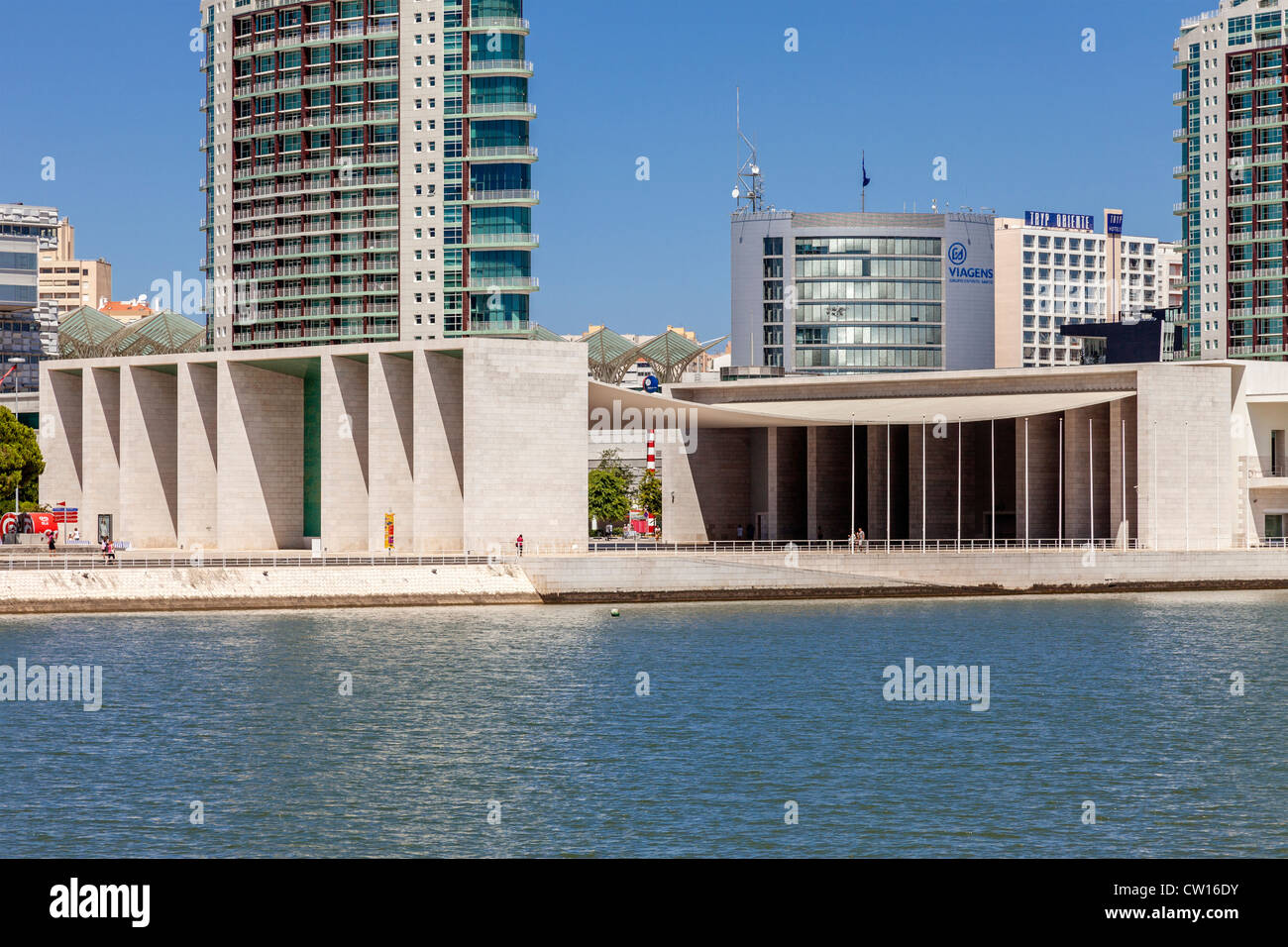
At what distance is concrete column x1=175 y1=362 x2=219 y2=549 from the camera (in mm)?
82375

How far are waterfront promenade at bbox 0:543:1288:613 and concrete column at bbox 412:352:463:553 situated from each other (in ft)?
17.0

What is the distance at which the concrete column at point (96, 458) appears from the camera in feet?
286

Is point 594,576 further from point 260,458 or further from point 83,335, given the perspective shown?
point 83,335

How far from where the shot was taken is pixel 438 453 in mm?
75125

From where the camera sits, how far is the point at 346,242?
11488 centimetres

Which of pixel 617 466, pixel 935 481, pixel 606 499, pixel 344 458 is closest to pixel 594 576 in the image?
pixel 344 458

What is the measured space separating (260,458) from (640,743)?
171ft

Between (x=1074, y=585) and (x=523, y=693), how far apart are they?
4085cm

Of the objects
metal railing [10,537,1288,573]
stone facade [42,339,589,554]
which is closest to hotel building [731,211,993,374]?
metal railing [10,537,1288,573]

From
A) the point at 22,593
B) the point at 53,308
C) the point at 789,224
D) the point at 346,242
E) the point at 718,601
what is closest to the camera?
the point at 22,593

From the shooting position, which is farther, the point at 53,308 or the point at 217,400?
the point at 53,308
